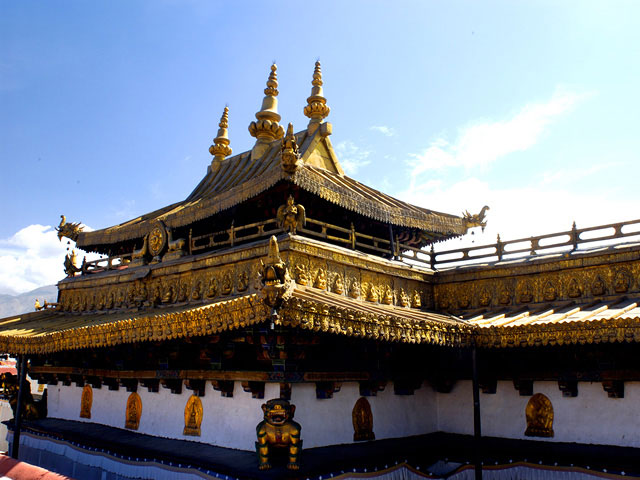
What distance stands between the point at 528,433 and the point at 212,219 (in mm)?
8952

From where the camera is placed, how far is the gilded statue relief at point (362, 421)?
10.1 m

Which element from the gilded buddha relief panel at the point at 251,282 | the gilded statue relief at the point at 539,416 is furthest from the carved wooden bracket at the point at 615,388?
the gilded buddha relief panel at the point at 251,282

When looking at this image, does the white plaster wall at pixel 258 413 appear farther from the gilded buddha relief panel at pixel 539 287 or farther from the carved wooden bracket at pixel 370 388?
the gilded buddha relief panel at pixel 539 287

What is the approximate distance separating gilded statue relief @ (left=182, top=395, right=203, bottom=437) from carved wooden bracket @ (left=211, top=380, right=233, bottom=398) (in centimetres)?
90

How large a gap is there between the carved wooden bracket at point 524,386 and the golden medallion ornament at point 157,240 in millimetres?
9196

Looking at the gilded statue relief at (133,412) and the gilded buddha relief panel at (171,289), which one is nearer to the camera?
the gilded buddha relief panel at (171,289)

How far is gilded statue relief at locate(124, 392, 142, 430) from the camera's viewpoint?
12023 mm

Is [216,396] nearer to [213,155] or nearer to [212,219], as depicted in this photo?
[212,219]

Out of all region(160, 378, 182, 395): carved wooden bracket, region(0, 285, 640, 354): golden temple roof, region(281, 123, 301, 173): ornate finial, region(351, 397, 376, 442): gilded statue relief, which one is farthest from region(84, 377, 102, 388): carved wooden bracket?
region(281, 123, 301, 173): ornate finial

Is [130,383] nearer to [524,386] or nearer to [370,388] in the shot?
[370,388]

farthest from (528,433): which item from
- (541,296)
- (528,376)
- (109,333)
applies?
(109,333)

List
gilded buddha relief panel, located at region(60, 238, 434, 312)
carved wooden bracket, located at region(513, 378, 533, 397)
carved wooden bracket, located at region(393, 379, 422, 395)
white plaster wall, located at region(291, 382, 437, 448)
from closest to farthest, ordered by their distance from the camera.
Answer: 1. white plaster wall, located at region(291, 382, 437, 448)
2. gilded buddha relief panel, located at region(60, 238, 434, 312)
3. carved wooden bracket, located at region(513, 378, 533, 397)
4. carved wooden bracket, located at region(393, 379, 422, 395)

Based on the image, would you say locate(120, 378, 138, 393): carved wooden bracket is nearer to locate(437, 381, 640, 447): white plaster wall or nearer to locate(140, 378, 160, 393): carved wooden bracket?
locate(140, 378, 160, 393): carved wooden bracket

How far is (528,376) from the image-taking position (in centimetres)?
1066
